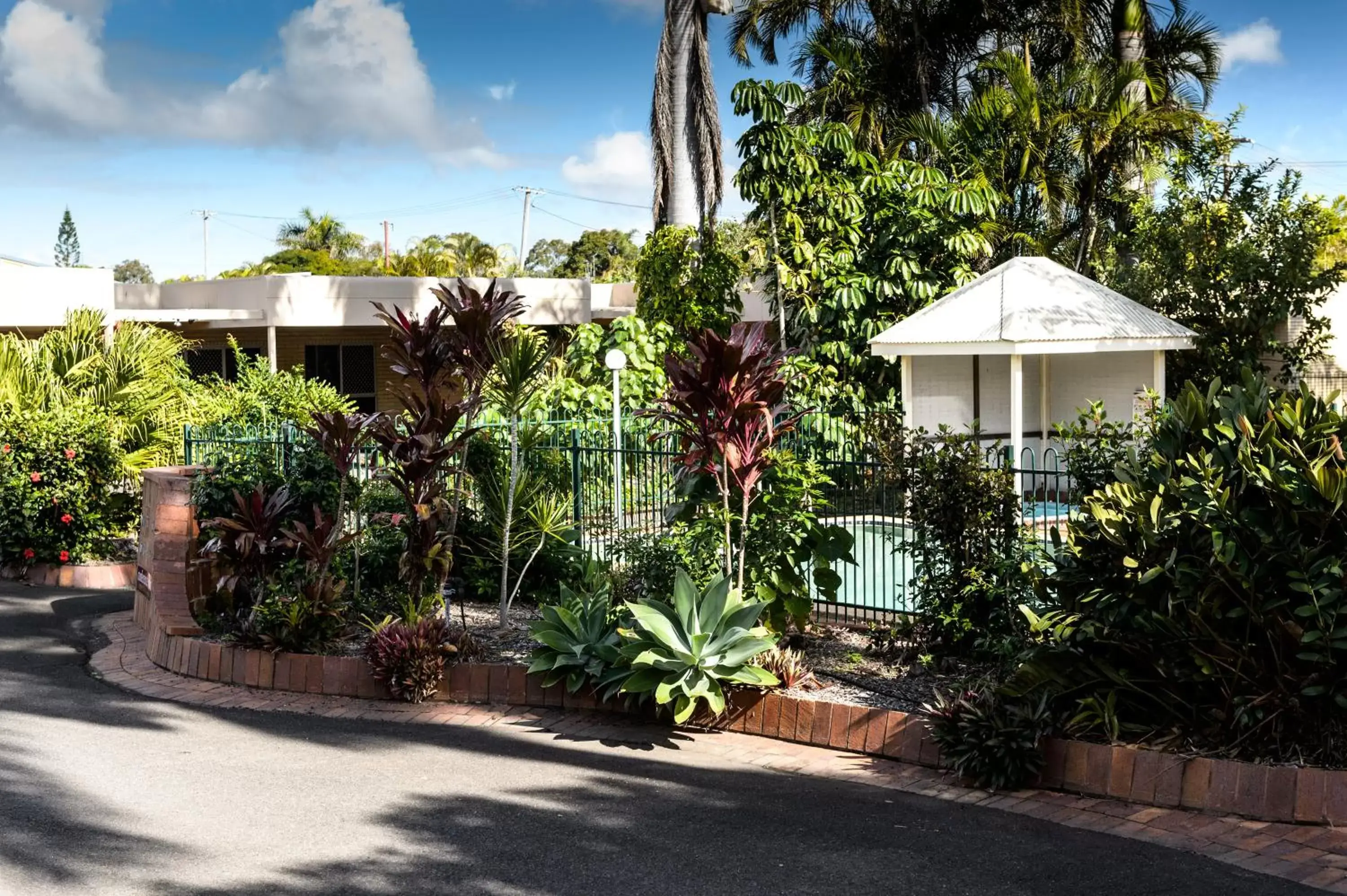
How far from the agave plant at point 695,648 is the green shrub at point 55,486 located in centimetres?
810

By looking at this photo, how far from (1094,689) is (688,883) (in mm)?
2527

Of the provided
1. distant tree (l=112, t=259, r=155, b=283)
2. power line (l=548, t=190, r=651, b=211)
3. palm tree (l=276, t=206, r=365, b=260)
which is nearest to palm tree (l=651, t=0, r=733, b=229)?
palm tree (l=276, t=206, r=365, b=260)

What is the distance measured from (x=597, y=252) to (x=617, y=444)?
54.2m

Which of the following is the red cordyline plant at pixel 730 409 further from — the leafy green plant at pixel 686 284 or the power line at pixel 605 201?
the power line at pixel 605 201

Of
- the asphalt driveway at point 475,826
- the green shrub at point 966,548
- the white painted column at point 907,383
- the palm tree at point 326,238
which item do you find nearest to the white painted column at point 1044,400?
the white painted column at point 907,383

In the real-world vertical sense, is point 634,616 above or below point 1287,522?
below

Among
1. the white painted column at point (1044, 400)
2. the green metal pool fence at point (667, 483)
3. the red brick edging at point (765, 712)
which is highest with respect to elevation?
the white painted column at point (1044, 400)

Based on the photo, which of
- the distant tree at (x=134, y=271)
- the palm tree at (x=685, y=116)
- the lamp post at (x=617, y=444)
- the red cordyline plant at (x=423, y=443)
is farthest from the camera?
the distant tree at (x=134, y=271)

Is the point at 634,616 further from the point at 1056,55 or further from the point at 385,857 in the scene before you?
the point at 1056,55

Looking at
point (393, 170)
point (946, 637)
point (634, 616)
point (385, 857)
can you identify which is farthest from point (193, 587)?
point (393, 170)

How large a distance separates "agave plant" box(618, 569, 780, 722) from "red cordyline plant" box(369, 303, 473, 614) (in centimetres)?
197

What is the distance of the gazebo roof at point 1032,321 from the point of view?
1628cm

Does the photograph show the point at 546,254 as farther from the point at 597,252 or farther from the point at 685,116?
the point at 685,116

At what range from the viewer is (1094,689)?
6.53 m
